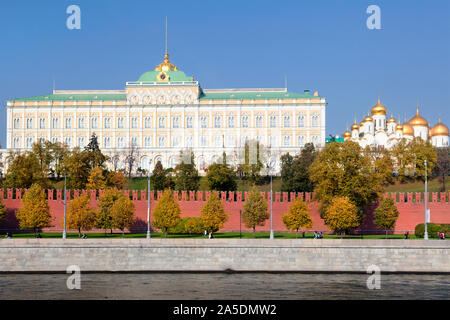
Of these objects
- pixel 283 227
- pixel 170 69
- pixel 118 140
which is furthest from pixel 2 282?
pixel 170 69

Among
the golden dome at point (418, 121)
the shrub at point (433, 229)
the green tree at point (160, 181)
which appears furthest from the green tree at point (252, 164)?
the golden dome at point (418, 121)

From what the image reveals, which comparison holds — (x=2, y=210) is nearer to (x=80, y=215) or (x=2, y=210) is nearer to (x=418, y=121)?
(x=80, y=215)

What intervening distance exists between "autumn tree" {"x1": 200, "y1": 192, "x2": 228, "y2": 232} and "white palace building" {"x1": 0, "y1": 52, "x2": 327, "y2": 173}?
42.4 m

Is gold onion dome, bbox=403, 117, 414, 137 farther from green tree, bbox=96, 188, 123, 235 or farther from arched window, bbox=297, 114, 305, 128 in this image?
green tree, bbox=96, 188, 123, 235

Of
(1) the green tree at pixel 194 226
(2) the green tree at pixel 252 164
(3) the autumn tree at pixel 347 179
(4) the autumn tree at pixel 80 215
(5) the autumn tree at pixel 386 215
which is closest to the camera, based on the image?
(4) the autumn tree at pixel 80 215

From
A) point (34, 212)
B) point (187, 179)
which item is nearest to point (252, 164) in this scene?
point (187, 179)

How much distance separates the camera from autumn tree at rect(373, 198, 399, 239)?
49.2 metres

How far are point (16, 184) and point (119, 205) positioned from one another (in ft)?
47.0

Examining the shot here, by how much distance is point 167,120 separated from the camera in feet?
309

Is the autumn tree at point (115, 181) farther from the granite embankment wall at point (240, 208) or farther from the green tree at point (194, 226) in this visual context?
the green tree at point (194, 226)

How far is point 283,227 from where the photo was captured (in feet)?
168

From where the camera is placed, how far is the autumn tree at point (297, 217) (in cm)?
4769

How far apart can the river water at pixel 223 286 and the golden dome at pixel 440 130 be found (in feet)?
226

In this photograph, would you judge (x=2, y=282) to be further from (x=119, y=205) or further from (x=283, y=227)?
(x=283, y=227)
